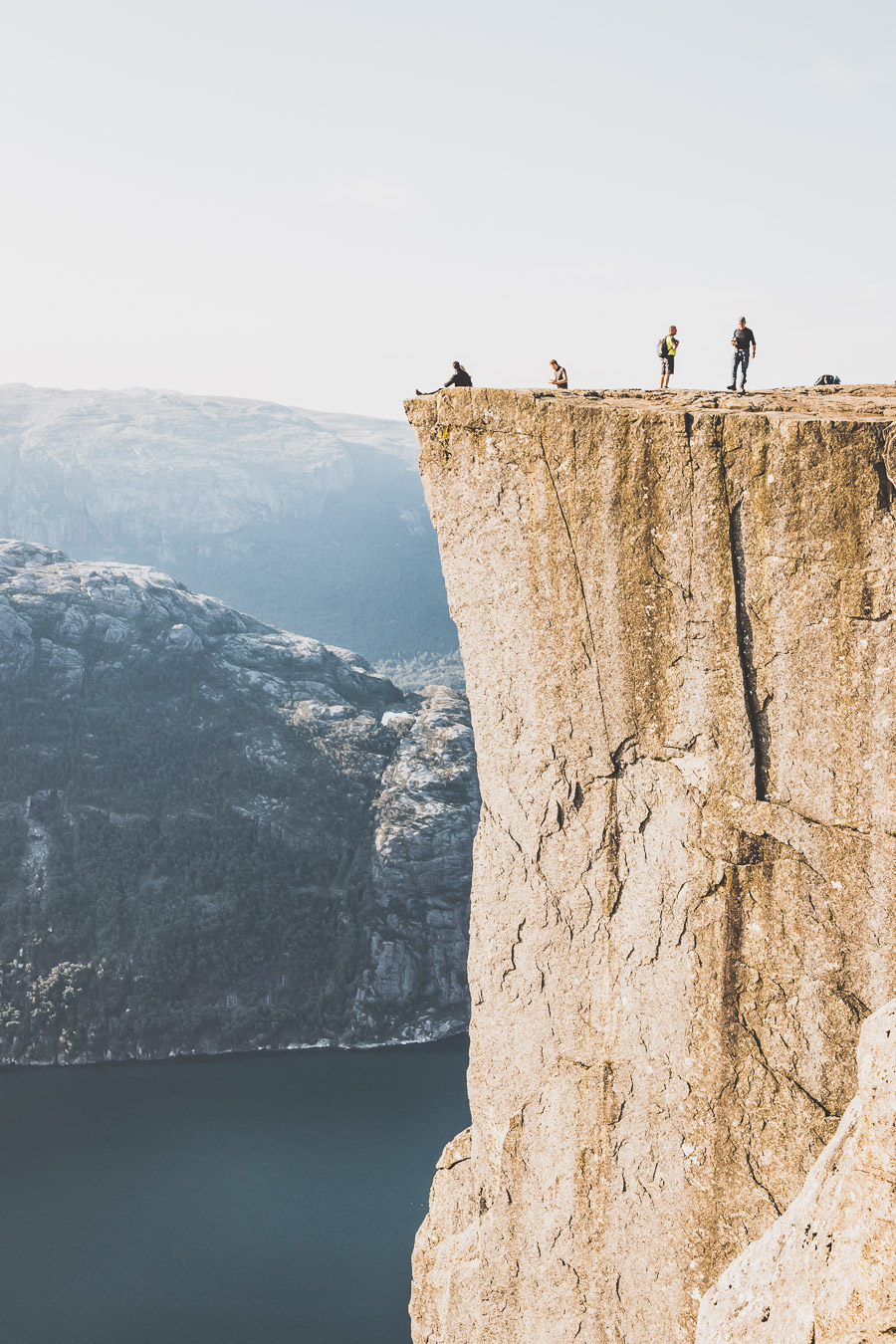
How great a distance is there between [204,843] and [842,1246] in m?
135

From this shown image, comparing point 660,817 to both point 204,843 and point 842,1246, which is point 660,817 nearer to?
point 842,1246

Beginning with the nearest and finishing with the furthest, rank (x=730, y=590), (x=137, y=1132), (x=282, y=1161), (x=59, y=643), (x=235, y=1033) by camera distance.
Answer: (x=730, y=590)
(x=282, y=1161)
(x=137, y=1132)
(x=235, y=1033)
(x=59, y=643)

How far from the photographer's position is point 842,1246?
282 inches

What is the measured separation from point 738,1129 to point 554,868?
3.25m

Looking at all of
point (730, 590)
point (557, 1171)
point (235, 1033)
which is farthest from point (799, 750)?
point (235, 1033)

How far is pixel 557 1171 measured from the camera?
473 inches

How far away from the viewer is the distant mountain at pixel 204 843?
397 feet

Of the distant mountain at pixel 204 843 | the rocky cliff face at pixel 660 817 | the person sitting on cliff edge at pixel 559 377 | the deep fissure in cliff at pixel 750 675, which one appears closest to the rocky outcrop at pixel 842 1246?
the rocky cliff face at pixel 660 817

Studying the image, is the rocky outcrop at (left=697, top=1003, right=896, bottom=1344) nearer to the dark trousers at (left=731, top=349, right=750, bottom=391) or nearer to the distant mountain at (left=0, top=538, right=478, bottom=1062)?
the dark trousers at (left=731, top=349, right=750, bottom=391)

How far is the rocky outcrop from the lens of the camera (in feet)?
22.1

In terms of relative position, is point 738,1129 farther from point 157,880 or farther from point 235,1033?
point 157,880

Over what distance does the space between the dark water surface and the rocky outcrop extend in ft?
216

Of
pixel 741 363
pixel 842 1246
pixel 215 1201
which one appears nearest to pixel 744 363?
pixel 741 363

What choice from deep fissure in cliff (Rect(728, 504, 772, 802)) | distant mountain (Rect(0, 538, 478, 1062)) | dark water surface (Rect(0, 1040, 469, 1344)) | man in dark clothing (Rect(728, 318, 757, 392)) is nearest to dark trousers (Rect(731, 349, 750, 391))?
man in dark clothing (Rect(728, 318, 757, 392))
